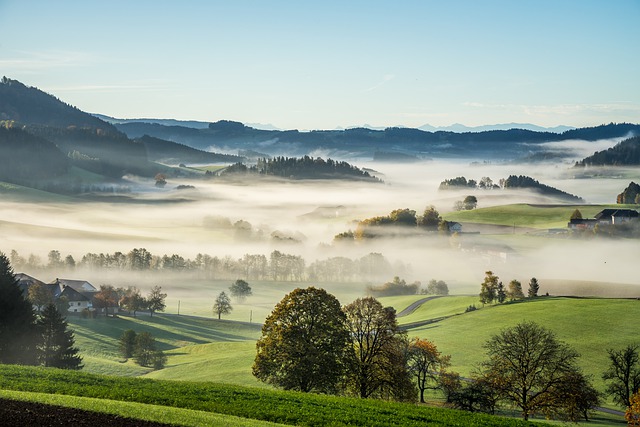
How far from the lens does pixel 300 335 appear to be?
1957 inches

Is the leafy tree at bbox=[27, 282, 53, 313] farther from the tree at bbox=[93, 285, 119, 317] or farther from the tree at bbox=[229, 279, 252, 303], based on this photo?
the tree at bbox=[229, 279, 252, 303]

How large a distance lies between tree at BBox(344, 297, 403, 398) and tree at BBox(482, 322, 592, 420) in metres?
9.68

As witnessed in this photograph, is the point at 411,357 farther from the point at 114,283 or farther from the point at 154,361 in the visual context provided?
the point at 114,283

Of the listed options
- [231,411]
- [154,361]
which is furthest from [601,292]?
[231,411]

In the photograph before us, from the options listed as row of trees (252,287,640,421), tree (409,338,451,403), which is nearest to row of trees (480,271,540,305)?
tree (409,338,451,403)

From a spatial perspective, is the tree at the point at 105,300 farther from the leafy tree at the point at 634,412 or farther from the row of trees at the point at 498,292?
the leafy tree at the point at 634,412

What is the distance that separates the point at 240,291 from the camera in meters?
157

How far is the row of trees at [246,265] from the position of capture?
176750 mm

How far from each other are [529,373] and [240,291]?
110128 mm

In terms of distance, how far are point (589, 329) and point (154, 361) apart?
201ft

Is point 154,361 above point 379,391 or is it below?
below

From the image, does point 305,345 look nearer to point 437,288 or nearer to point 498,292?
point 498,292

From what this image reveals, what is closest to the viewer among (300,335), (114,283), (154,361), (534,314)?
(300,335)

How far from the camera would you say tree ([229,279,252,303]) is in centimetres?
15700
